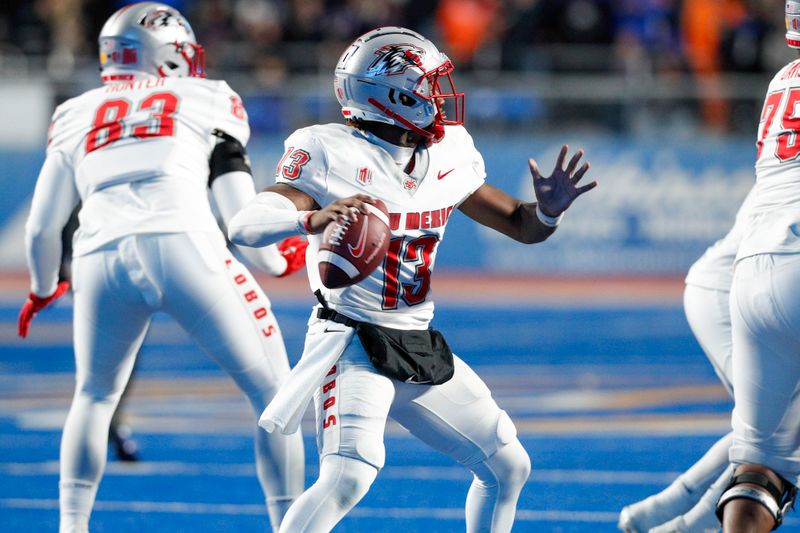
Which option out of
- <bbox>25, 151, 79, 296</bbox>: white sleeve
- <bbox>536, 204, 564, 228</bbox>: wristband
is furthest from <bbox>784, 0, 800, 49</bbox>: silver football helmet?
<bbox>25, 151, 79, 296</bbox>: white sleeve

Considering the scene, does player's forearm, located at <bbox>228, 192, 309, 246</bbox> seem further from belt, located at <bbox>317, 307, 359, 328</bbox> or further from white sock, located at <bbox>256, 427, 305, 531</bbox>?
white sock, located at <bbox>256, 427, 305, 531</bbox>

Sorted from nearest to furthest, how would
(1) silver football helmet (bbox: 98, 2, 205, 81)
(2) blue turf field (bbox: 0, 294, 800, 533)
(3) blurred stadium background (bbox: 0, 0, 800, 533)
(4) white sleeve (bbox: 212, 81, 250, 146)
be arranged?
(4) white sleeve (bbox: 212, 81, 250, 146), (1) silver football helmet (bbox: 98, 2, 205, 81), (2) blue turf field (bbox: 0, 294, 800, 533), (3) blurred stadium background (bbox: 0, 0, 800, 533)

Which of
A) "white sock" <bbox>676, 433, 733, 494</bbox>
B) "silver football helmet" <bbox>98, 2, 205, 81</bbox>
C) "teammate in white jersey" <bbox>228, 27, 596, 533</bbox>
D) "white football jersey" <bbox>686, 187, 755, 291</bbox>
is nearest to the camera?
"teammate in white jersey" <bbox>228, 27, 596, 533</bbox>

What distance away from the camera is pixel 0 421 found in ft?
25.2

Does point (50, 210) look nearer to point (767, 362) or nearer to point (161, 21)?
point (161, 21)

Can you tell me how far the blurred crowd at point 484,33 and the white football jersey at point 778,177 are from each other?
10.5 meters

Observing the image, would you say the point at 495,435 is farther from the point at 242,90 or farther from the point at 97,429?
the point at 242,90

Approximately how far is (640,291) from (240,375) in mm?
10105

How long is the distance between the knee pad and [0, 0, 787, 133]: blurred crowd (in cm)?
1085

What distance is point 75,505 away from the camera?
458 centimetres

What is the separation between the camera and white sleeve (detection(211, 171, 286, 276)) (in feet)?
15.4

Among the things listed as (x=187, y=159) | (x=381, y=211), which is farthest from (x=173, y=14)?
(x=381, y=211)

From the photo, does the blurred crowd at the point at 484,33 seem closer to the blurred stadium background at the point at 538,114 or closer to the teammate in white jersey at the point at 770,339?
the blurred stadium background at the point at 538,114

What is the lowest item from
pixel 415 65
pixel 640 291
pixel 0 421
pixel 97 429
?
pixel 640 291
